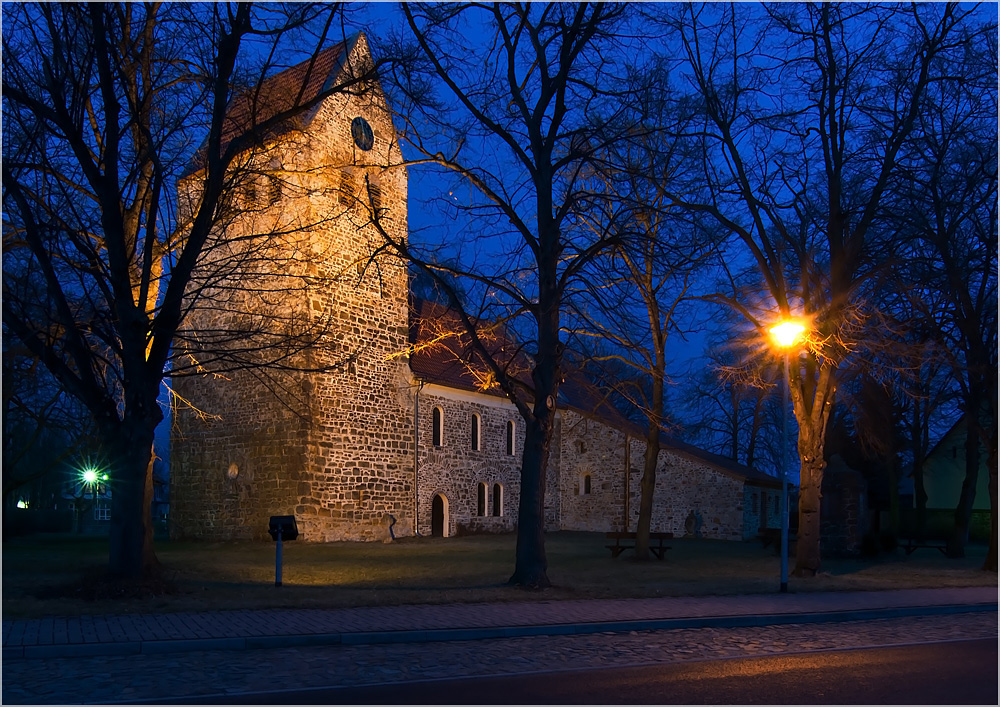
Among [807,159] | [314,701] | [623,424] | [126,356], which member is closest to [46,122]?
[126,356]

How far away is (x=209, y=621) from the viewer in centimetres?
1100

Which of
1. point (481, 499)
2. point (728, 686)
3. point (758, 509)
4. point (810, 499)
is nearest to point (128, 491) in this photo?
point (728, 686)

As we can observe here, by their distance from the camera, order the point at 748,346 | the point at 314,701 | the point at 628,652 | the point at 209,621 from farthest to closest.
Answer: the point at 748,346, the point at 209,621, the point at 628,652, the point at 314,701

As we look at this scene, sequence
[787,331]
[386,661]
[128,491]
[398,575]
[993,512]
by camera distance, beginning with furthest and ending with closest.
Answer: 1. [993,512]
2. [398,575]
3. [787,331]
4. [128,491]
5. [386,661]

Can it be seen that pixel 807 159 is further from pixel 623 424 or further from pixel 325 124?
pixel 623 424

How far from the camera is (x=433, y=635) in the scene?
10414 millimetres

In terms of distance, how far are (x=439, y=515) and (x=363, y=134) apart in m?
14.5

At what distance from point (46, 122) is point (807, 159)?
15493 mm

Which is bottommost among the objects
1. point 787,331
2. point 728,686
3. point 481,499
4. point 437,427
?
point 481,499

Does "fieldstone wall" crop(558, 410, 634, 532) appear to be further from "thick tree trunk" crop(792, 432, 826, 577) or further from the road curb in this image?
the road curb

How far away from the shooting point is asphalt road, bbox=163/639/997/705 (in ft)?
23.5

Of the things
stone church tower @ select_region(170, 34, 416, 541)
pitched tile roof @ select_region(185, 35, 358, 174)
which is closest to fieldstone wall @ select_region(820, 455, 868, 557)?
stone church tower @ select_region(170, 34, 416, 541)

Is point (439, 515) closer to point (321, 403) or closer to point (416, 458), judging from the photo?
point (416, 458)

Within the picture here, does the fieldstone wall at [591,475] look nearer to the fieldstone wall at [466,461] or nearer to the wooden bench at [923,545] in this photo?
the fieldstone wall at [466,461]
